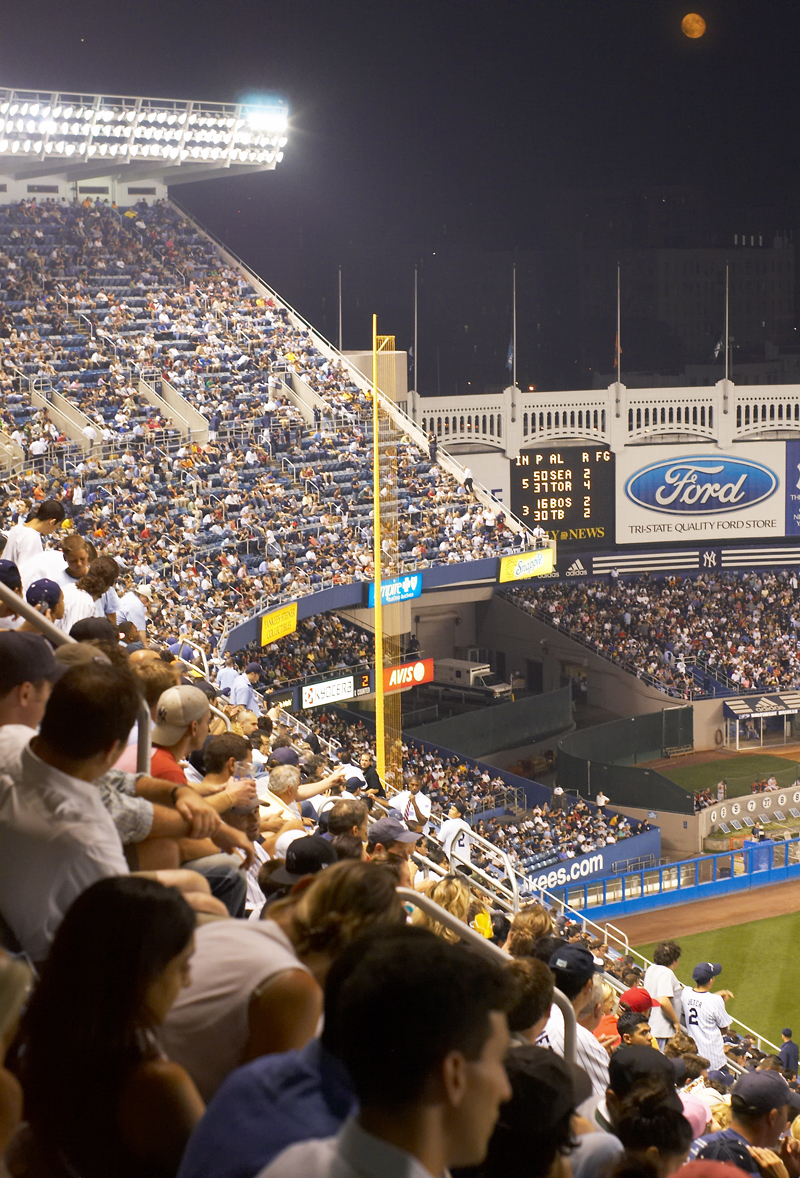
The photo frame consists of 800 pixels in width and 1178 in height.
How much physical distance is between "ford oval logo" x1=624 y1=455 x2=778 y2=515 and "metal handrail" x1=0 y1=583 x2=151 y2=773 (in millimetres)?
29745

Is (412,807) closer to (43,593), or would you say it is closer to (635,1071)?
(43,593)

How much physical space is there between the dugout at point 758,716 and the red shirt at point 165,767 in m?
27.0

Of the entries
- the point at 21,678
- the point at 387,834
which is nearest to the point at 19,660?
the point at 21,678

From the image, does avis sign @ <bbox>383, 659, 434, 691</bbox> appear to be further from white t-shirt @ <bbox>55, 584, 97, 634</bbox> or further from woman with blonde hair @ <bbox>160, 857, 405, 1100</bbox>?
woman with blonde hair @ <bbox>160, 857, 405, 1100</bbox>

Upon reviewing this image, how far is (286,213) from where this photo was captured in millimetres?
39625

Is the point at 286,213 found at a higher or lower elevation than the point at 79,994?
higher

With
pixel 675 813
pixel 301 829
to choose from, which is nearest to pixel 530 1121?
pixel 301 829

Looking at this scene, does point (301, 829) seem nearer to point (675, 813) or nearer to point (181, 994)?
point (181, 994)

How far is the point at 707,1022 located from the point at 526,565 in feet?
59.8

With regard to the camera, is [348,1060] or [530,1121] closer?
[348,1060]

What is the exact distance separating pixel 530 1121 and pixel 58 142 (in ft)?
87.5

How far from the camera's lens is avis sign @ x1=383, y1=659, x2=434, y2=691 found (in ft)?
71.9

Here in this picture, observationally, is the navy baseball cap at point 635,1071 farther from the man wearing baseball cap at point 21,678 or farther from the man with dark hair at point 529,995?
the man wearing baseball cap at point 21,678

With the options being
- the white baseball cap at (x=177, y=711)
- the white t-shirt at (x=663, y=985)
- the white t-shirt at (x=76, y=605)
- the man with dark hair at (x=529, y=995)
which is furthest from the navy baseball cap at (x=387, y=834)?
the white t-shirt at (x=663, y=985)
